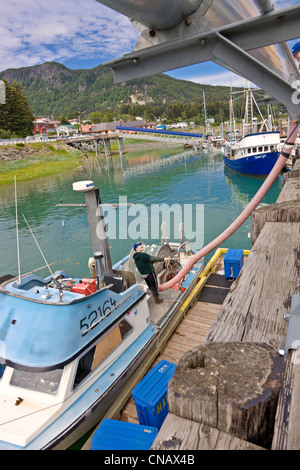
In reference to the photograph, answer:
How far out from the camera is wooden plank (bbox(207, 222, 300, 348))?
4.35 feet

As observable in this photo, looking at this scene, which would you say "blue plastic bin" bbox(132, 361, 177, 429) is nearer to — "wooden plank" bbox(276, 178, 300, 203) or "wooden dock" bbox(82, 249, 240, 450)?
"wooden dock" bbox(82, 249, 240, 450)

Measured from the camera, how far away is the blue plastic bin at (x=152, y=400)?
4719mm

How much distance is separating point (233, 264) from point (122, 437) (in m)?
6.87

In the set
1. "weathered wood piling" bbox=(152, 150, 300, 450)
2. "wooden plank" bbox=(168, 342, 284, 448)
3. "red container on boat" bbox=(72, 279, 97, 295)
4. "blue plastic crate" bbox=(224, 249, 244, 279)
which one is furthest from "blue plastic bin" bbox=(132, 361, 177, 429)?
"blue plastic crate" bbox=(224, 249, 244, 279)

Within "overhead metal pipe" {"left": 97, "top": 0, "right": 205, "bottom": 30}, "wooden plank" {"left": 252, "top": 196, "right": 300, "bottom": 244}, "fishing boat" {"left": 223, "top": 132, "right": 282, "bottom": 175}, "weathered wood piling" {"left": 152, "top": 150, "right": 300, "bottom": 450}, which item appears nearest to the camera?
"weathered wood piling" {"left": 152, "top": 150, "right": 300, "bottom": 450}

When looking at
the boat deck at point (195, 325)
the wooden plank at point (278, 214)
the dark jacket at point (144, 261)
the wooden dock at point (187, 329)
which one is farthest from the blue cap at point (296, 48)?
the boat deck at point (195, 325)

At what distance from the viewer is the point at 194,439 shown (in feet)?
2.98

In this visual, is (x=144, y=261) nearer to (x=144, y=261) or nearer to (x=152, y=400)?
(x=144, y=261)

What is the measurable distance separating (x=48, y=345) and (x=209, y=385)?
4.53 meters

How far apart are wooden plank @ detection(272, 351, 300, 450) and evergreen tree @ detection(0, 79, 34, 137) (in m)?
90.7

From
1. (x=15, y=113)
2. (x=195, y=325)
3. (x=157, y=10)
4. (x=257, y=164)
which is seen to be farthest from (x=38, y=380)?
(x=15, y=113)

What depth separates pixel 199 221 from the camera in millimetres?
22266

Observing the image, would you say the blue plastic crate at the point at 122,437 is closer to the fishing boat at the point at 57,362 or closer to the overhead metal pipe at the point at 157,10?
the fishing boat at the point at 57,362

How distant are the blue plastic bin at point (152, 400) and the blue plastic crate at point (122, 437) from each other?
21.3 inches
